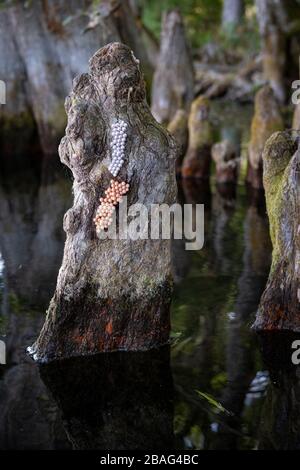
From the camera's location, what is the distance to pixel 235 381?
593 centimetres

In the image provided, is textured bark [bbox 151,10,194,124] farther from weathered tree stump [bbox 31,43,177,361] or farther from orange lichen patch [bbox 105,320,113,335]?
orange lichen patch [bbox 105,320,113,335]

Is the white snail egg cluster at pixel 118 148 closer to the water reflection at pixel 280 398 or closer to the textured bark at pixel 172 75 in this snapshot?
the water reflection at pixel 280 398

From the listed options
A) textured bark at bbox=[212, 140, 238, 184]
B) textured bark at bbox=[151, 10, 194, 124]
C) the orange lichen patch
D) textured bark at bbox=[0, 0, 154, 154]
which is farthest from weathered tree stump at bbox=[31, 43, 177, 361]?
textured bark at bbox=[151, 10, 194, 124]

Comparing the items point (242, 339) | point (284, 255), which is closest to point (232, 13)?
point (284, 255)

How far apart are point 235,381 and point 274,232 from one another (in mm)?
1443

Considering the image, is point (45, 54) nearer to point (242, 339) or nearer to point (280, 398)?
point (242, 339)

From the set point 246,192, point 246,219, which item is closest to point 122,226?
point 246,219

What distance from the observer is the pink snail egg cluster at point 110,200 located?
5.86m

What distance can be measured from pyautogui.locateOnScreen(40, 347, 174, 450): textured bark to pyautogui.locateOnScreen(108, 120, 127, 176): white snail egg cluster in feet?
5.04

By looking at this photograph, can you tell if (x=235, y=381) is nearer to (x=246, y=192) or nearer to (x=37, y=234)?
(x=37, y=234)

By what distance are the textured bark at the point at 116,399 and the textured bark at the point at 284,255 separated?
1.01 meters

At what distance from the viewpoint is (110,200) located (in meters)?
5.87

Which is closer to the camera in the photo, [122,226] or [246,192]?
[122,226]

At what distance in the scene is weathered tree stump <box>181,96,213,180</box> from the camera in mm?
13688
